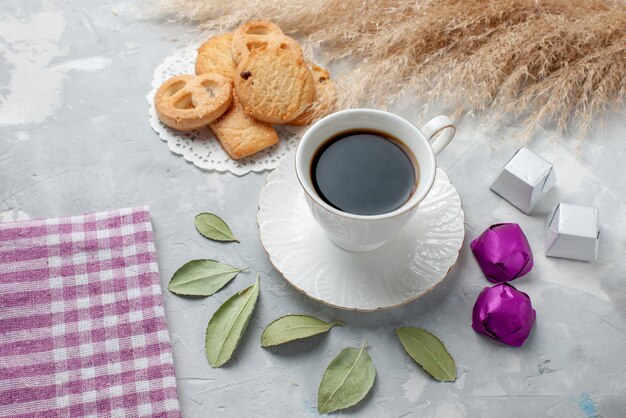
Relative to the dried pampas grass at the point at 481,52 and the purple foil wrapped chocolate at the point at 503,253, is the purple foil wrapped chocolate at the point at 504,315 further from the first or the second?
the dried pampas grass at the point at 481,52

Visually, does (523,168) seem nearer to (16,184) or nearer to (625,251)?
(625,251)

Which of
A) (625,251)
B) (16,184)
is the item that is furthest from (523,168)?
(16,184)

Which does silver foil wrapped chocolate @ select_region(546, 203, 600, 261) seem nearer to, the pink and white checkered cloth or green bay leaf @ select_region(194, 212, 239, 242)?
green bay leaf @ select_region(194, 212, 239, 242)

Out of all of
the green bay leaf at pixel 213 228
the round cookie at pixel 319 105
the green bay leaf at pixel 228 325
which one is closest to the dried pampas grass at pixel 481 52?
the round cookie at pixel 319 105

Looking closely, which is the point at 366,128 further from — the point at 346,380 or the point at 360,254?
the point at 346,380

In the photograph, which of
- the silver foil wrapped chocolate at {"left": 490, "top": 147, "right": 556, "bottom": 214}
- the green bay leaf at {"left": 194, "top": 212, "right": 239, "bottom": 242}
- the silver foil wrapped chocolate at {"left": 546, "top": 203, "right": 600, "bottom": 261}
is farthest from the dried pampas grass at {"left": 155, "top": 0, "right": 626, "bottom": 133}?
the green bay leaf at {"left": 194, "top": 212, "right": 239, "bottom": 242}

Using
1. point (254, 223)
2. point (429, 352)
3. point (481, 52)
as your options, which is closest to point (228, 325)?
point (254, 223)
